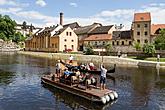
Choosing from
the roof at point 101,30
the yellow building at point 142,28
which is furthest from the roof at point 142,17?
the roof at point 101,30

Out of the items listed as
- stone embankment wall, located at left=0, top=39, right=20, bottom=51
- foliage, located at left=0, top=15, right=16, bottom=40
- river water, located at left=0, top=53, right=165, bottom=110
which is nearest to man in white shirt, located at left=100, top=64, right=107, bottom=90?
river water, located at left=0, top=53, right=165, bottom=110

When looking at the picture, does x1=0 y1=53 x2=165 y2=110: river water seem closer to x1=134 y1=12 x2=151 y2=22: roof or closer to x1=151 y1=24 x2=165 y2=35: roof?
x1=151 y1=24 x2=165 y2=35: roof

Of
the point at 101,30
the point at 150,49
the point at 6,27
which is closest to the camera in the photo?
the point at 150,49

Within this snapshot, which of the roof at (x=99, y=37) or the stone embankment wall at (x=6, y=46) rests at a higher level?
the roof at (x=99, y=37)

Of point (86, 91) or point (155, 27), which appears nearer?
point (86, 91)

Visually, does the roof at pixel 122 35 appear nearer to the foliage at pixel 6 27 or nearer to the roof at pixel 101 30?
the roof at pixel 101 30

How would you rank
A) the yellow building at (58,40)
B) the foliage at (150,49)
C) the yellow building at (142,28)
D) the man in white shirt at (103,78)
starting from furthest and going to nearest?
the yellow building at (58,40) → the yellow building at (142,28) → the foliage at (150,49) → the man in white shirt at (103,78)

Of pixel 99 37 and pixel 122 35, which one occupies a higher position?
pixel 122 35

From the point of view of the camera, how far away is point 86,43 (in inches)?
3851

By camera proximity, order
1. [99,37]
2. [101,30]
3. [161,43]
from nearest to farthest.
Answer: [161,43] → [99,37] → [101,30]

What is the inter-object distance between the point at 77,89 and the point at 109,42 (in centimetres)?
6576

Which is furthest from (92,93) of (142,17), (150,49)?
(142,17)

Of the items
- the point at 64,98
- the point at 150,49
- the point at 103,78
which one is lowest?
the point at 64,98

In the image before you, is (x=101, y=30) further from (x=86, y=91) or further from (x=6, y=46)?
(x=86, y=91)
